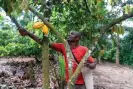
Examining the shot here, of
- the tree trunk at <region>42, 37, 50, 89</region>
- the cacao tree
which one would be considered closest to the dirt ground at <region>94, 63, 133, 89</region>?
the cacao tree

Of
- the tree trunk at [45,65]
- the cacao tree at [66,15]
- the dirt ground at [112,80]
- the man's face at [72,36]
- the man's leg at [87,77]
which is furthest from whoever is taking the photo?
the dirt ground at [112,80]

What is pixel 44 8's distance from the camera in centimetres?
335

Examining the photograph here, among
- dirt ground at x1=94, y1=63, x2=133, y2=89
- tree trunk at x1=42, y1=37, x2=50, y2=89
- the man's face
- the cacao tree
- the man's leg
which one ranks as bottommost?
dirt ground at x1=94, y1=63, x2=133, y2=89

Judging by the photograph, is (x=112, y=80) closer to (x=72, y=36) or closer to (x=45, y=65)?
(x=72, y=36)

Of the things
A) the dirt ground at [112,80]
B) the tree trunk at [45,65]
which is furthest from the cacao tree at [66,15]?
the dirt ground at [112,80]

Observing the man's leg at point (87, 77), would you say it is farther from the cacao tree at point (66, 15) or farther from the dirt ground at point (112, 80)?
the dirt ground at point (112, 80)

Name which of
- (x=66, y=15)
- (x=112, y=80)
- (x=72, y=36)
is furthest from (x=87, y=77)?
(x=112, y=80)

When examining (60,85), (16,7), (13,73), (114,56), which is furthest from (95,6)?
(114,56)

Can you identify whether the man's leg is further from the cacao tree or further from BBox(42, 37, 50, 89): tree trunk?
BBox(42, 37, 50, 89): tree trunk

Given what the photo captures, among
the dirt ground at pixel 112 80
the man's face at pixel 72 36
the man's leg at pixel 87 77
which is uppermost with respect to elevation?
the man's face at pixel 72 36

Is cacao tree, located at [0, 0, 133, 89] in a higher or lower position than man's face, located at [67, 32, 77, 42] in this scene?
higher

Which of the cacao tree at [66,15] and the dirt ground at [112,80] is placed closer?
the cacao tree at [66,15]

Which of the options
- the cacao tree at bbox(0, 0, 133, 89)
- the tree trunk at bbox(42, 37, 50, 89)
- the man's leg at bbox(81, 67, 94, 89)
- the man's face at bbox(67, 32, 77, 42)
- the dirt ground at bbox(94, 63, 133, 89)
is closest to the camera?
the cacao tree at bbox(0, 0, 133, 89)

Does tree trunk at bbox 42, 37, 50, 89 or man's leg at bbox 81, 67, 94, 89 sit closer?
tree trunk at bbox 42, 37, 50, 89
